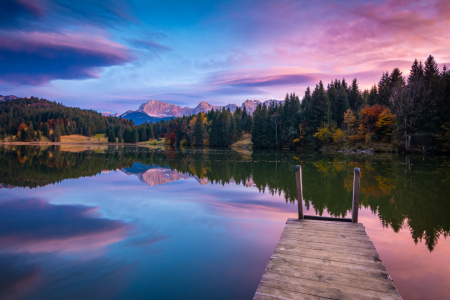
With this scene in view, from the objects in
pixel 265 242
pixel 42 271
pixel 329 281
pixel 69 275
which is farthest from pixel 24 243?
pixel 329 281

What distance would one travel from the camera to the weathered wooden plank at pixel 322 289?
3.89 m

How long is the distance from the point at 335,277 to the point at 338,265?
1.84 ft

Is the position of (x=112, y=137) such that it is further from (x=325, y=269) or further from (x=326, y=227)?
(x=325, y=269)

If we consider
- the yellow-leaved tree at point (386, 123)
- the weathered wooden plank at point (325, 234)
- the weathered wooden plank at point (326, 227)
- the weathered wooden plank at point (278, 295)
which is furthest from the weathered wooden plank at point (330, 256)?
the yellow-leaved tree at point (386, 123)

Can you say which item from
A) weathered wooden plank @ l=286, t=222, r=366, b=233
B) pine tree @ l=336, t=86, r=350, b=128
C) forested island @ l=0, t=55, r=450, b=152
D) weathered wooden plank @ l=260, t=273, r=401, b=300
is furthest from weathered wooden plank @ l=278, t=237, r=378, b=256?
pine tree @ l=336, t=86, r=350, b=128

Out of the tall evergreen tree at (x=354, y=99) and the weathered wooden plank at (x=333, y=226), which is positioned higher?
the tall evergreen tree at (x=354, y=99)

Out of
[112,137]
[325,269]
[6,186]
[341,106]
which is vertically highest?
[341,106]

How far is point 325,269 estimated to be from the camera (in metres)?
4.73

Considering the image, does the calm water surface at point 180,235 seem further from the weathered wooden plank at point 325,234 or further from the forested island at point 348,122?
the forested island at point 348,122

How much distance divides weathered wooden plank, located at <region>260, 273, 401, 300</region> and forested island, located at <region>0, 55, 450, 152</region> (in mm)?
47819

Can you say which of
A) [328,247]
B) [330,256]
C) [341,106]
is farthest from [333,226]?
[341,106]

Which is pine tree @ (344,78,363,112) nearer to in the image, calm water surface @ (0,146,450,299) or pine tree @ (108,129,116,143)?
calm water surface @ (0,146,450,299)

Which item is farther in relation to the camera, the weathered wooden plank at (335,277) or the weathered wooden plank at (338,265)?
the weathered wooden plank at (338,265)

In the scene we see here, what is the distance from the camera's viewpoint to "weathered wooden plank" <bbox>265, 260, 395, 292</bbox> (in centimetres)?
419
